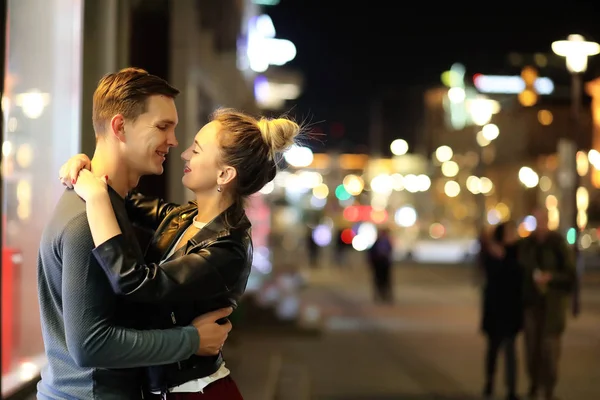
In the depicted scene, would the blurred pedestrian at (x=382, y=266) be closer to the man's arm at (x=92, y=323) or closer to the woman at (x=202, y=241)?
the woman at (x=202, y=241)

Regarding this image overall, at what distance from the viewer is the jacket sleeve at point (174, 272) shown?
6.74 feet

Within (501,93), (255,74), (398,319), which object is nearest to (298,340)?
(398,319)

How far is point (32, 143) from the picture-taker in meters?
4.77

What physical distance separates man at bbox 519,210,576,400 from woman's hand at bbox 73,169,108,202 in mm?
6222

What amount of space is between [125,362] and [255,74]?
2148 centimetres

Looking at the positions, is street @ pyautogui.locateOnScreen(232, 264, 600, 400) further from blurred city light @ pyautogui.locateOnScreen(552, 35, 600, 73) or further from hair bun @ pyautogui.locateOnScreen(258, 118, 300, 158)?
hair bun @ pyautogui.locateOnScreen(258, 118, 300, 158)

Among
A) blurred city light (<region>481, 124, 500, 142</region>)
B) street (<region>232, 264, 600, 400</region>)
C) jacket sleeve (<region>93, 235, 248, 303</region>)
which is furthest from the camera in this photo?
blurred city light (<region>481, 124, 500, 142</region>)

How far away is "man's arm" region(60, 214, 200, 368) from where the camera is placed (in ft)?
6.81

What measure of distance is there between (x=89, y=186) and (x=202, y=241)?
0.36 meters

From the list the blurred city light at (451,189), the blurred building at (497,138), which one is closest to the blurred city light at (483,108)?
the blurred building at (497,138)

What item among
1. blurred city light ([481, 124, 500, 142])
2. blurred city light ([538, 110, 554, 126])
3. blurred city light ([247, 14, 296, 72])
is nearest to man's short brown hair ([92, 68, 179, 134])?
blurred city light ([247, 14, 296, 72])

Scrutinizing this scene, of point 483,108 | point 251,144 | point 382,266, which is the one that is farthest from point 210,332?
point 483,108

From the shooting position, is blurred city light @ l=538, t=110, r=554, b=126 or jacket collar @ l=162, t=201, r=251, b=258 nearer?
jacket collar @ l=162, t=201, r=251, b=258

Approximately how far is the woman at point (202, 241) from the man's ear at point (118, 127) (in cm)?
15
